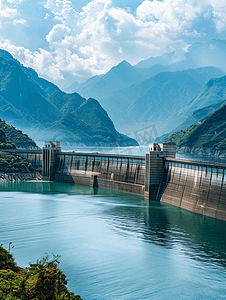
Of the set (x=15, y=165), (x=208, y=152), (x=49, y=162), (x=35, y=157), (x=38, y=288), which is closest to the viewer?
(x=38, y=288)

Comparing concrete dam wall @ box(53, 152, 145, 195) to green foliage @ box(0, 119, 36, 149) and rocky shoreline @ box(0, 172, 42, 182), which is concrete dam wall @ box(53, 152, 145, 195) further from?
green foliage @ box(0, 119, 36, 149)

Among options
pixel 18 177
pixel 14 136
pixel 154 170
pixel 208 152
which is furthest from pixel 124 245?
pixel 208 152

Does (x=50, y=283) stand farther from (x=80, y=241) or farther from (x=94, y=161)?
(x=94, y=161)

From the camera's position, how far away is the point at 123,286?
23.2m

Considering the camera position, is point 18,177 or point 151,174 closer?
point 151,174

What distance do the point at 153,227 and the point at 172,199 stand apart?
10090 mm

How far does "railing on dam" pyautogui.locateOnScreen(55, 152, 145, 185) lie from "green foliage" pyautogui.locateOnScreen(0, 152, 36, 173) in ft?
26.7

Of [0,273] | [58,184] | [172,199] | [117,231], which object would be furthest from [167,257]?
[58,184]

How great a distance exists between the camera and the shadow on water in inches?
1209

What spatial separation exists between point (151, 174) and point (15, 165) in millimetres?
41769

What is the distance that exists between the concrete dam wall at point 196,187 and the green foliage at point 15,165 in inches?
1617

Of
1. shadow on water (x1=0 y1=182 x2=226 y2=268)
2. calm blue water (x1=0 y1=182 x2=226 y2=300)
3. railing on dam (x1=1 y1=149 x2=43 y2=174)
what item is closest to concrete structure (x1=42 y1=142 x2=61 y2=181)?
railing on dam (x1=1 y1=149 x2=43 y2=174)

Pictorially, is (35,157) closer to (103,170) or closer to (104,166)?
(103,170)

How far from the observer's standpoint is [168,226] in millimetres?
38469
